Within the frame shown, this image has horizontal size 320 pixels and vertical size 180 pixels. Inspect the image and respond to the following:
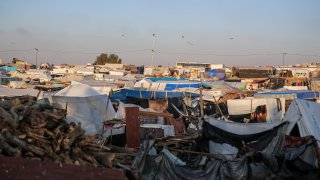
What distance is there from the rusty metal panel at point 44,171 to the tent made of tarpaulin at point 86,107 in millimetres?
8108

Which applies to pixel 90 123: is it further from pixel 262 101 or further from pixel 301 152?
pixel 262 101

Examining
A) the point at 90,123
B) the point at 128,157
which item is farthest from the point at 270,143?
the point at 90,123

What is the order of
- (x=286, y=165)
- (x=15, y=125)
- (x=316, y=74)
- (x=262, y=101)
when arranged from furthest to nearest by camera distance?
(x=316, y=74)
(x=262, y=101)
(x=286, y=165)
(x=15, y=125)

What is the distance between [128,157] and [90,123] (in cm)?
472

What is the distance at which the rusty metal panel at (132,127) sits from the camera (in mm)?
10932

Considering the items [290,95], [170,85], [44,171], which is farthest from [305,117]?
[170,85]

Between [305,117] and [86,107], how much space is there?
747 centimetres

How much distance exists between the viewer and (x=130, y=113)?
36.0 feet

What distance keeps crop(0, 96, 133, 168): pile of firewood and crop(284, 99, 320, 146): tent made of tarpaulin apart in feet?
24.7

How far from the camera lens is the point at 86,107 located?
48.0ft

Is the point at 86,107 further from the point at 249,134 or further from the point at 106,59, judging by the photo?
the point at 106,59

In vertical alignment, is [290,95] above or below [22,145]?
below

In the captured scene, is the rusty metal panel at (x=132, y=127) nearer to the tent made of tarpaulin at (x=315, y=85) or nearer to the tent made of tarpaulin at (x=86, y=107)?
the tent made of tarpaulin at (x=86, y=107)

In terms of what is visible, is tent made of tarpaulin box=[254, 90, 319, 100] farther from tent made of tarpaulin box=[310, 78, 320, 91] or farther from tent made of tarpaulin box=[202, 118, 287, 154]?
tent made of tarpaulin box=[202, 118, 287, 154]
